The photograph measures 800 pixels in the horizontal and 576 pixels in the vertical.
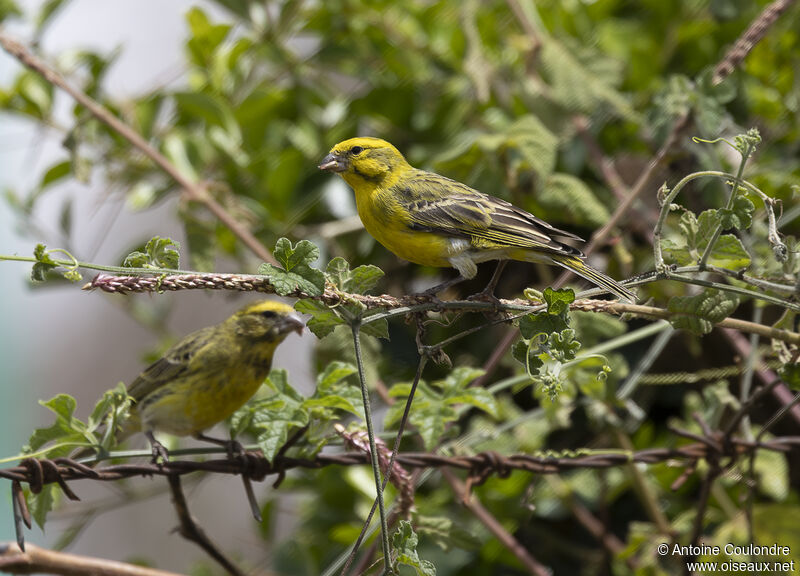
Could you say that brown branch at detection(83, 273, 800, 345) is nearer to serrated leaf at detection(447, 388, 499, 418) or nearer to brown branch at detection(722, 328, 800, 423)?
serrated leaf at detection(447, 388, 499, 418)

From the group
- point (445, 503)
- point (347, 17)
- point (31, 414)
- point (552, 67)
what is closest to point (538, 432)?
point (445, 503)

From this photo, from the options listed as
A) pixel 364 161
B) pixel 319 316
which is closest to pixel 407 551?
pixel 319 316

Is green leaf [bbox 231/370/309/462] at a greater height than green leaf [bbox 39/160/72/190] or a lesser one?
lesser

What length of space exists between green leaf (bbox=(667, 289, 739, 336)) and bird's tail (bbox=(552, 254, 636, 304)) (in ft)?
0.30

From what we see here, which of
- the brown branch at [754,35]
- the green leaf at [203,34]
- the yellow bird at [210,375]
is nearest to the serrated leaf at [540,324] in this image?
the yellow bird at [210,375]

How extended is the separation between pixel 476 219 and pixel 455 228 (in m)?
0.06

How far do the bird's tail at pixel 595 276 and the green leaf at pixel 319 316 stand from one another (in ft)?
1.87

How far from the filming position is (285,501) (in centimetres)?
524

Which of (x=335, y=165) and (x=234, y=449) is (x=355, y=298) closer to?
(x=234, y=449)

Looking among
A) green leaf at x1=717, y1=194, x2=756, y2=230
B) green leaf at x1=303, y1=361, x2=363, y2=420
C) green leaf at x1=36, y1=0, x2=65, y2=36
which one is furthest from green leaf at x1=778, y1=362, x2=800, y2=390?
green leaf at x1=36, y1=0, x2=65, y2=36

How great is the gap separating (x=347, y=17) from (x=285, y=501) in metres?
3.07

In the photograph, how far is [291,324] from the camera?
2.52m

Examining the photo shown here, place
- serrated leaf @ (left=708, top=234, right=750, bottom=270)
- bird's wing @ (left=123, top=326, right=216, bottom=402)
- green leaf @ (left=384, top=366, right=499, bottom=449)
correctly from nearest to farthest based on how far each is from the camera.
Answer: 1. serrated leaf @ (left=708, top=234, right=750, bottom=270)
2. green leaf @ (left=384, top=366, right=499, bottom=449)
3. bird's wing @ (left=123, top=326, right=216, bottom=402)

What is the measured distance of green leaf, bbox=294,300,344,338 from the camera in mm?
1562
